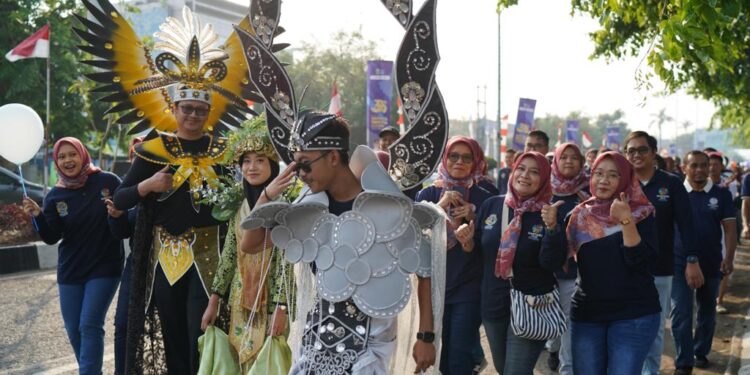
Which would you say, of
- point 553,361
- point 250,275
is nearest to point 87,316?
point 250,275

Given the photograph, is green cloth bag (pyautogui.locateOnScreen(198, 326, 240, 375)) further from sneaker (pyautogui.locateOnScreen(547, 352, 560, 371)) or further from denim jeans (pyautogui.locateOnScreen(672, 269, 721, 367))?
denim jeans (pyautogui.locateOnScreen(672, 269, 721, 367))

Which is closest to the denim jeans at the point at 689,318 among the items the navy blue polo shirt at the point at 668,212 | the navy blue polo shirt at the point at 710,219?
the navy blue polo shirt at the point at 710,219

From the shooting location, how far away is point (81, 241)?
5.52 m

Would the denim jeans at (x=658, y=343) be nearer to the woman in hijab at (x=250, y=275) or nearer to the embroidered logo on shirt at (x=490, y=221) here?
the embroidered logo on shirt at (x=490, y=221)

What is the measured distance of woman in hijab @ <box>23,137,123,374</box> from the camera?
5395 millimetres

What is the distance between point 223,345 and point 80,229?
1661mm

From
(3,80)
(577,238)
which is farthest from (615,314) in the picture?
(3,80)

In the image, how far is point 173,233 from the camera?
504cm

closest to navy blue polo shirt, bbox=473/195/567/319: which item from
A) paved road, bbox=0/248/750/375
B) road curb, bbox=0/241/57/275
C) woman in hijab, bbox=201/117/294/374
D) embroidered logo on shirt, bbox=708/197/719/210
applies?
woman in hijab, bbox=201/117/294/374

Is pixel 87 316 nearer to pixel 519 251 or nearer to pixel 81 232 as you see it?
pixel 81 232

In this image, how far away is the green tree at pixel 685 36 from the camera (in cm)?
390

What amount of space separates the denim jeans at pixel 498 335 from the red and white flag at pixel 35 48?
1075 cm

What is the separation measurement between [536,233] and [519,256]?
0.17 m

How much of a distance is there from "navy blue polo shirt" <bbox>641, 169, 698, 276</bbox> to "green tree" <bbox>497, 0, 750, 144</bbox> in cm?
77
